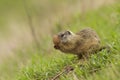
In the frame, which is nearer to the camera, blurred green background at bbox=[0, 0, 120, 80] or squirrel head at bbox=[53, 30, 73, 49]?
squirrel head at bbox=[53, 30, 73, 49]

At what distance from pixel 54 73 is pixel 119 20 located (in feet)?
6.05

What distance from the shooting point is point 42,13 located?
17.1m

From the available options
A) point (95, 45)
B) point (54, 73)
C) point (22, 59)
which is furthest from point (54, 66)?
point (22, 59)

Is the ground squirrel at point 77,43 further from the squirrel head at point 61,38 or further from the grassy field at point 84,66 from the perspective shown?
the grassy field at point 84,66

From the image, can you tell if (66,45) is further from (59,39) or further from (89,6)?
(89,6)

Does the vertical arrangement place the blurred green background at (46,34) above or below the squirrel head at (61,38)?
above

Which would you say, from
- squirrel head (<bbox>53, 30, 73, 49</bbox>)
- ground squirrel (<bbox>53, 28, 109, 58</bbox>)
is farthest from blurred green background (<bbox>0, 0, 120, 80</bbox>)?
squirrel head (<bbox>53, 30, 73, 49</bbox>)

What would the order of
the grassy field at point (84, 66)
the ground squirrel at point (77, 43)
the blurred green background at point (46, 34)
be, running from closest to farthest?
the grassy field at point (84, 66) → the ground squirrel at point (77, 43) → the blurred green background at point (46, 34)

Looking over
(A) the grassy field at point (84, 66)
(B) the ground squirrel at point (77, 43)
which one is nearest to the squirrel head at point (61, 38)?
(B) the ground squirrel at point (77, 43)

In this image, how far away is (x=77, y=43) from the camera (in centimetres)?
838

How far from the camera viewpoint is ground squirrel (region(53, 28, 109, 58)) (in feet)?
27.3

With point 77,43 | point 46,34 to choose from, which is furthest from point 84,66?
point 46,34

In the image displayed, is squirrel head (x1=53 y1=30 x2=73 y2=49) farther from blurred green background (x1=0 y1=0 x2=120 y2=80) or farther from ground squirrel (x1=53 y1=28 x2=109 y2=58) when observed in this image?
blurred green background (x1=0 y1=0 x2=120 y2=80)

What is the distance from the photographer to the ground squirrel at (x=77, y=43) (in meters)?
8.31
